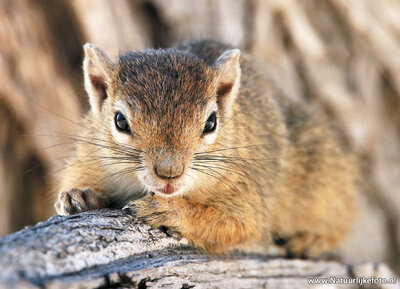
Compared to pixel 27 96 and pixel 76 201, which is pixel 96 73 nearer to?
pixel 76 201

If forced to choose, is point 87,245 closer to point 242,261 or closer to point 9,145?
point 242,261

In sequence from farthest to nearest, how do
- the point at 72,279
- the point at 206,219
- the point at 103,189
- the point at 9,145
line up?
the point at 9,145 → the point at 103,189 → the point at 206,219 → the point at 72,279

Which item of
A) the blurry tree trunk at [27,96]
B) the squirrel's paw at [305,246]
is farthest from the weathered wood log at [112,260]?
the blurry tree trunk at [27,96]

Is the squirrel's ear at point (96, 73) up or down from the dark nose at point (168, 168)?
up

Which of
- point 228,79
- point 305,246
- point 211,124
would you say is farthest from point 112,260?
point 305,246

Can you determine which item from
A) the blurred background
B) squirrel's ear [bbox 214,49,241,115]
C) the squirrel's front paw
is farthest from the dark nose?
the blurred background

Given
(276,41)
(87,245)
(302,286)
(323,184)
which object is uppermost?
(276,41)

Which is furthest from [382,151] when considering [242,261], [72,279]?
[72,279]

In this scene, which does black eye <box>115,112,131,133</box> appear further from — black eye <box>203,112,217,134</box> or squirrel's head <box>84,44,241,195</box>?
black eye <box>203,112,217,134</box>

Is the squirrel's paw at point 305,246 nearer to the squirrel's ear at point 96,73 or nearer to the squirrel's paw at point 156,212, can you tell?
the squirrel's paw at point 156,212
